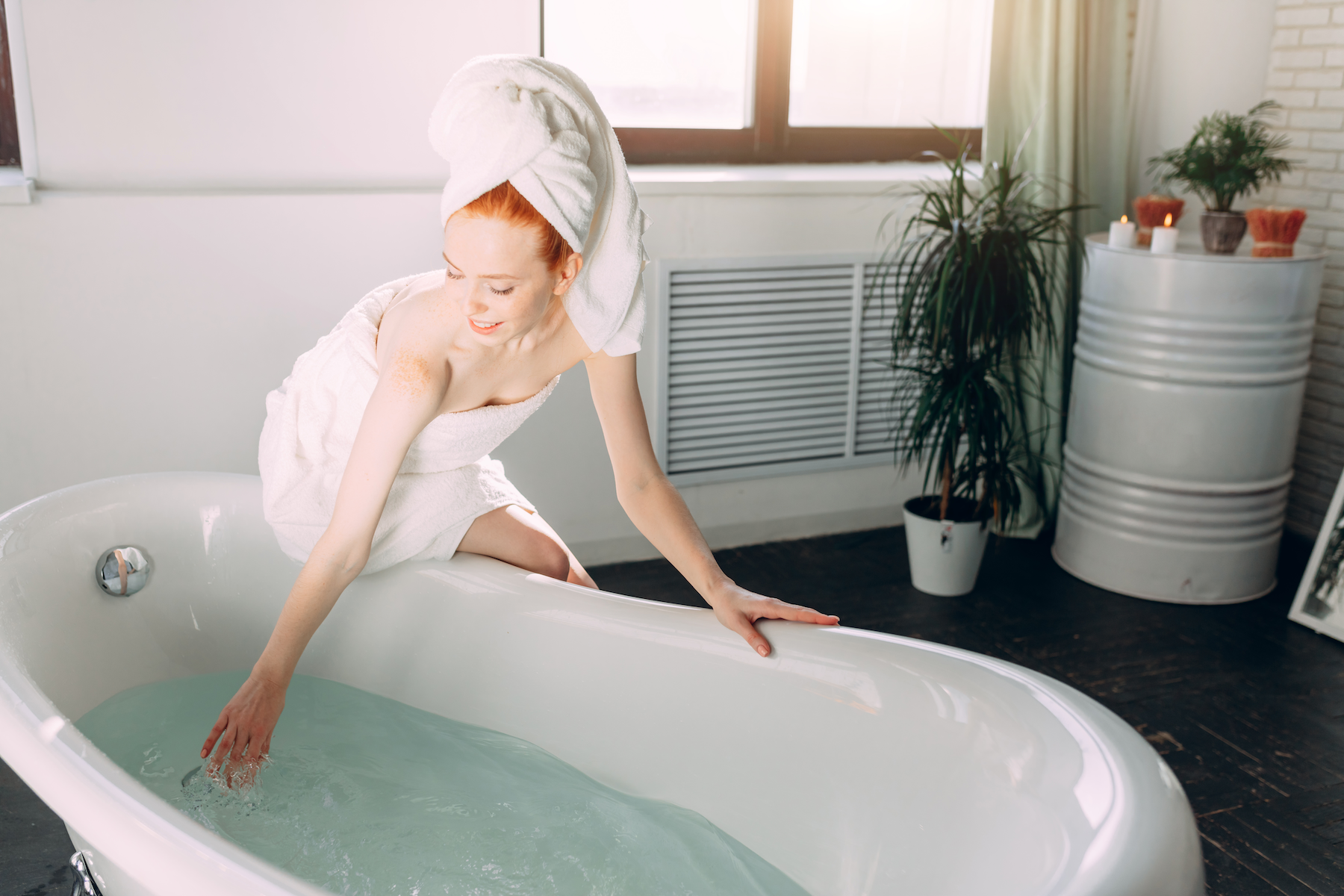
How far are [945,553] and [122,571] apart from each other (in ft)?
6.55

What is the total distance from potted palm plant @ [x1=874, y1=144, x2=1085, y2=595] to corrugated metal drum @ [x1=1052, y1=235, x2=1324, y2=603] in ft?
0.60

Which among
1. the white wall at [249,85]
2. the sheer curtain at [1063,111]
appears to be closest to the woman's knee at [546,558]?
the white wall at [249,85]

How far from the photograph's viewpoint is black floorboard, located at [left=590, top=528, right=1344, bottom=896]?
6.40 ft

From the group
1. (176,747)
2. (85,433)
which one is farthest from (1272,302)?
(85,433)

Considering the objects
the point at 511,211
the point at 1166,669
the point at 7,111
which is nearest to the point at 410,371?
the point at 511,211

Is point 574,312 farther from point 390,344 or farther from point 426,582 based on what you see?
point 426,582

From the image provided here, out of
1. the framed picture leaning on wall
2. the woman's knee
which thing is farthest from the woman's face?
the framed picture leaning on wall

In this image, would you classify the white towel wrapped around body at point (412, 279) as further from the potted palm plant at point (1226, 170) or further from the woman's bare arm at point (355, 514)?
the potted palm plant at point (1226, 170)

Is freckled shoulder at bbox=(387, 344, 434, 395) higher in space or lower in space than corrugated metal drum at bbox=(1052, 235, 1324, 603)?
higher

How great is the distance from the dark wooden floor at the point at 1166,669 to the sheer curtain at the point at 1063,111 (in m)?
0.59

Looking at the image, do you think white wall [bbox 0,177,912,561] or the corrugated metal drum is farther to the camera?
the corrugated metal drum

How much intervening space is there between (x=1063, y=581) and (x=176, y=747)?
2.33 meters

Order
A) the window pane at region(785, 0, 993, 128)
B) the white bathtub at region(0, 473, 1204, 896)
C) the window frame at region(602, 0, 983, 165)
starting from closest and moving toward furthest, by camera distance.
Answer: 1. the white bathtub at region(0, 473, 1204, 896)
2. the window frame at region(602, 0, 983, 165)
3. the window pane at region(785, 0, 993, 128)

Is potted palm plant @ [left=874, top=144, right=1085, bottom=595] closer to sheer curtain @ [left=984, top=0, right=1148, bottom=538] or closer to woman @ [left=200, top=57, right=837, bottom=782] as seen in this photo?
sheer curtain @ [left=984, top=0, right=1148, bottom=538]
